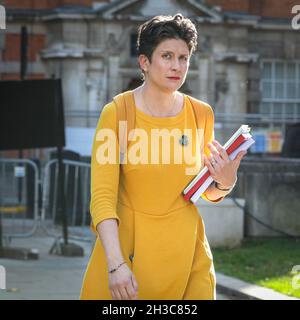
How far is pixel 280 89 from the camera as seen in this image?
125 feet

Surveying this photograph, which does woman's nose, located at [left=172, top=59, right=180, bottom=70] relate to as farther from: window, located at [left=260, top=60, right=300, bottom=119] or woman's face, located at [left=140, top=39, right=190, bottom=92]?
window, located at [left=260, top=60, right=300, bottom=119]

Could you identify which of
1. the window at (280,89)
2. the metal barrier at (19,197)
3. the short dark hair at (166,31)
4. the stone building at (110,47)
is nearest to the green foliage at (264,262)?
the metal barrier at (19,197)

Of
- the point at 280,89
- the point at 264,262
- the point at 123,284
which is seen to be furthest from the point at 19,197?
the point at 280,89

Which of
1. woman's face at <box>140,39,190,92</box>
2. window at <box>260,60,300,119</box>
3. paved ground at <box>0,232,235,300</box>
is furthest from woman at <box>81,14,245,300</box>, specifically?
window at <box>260,60,300,119</box>

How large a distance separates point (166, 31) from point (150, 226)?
857 mm

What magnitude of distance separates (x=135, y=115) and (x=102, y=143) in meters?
0.21

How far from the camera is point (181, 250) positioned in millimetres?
4871

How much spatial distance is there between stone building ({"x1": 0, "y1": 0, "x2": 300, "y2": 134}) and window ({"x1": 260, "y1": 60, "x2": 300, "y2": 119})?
1099 millimetres

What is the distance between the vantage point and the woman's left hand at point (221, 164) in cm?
486

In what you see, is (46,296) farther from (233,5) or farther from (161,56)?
(233,5)

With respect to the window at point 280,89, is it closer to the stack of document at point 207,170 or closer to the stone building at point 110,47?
the stone building at point 110,47

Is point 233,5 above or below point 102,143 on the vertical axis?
above

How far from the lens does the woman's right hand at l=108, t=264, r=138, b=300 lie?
15.3ft
